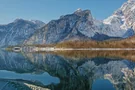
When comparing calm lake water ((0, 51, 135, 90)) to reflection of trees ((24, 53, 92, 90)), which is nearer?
calm lake water ((0, 51, 135, 90))

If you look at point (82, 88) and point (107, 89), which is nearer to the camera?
point (82, 88)

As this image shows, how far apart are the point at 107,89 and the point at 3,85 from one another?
25.8 meters

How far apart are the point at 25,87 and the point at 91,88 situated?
75.3 ft

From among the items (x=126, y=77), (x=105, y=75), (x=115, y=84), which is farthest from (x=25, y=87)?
(x=105, y=75)

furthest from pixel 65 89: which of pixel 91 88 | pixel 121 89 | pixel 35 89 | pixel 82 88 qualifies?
pixel 35 89

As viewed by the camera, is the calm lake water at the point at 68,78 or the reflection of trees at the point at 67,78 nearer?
the calm lake water at the point at 68,78

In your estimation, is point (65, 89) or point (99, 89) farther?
point (99, 89)

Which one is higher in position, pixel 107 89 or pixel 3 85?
pixel 3 85

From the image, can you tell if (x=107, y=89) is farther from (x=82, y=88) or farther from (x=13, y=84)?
(x=13, y=84)

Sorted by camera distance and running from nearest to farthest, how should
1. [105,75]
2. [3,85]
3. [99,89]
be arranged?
[3,85] < [99,89] < [105,75]

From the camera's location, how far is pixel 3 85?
27516mm

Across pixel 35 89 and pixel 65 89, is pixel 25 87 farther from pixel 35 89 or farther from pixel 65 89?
pixel 65 89

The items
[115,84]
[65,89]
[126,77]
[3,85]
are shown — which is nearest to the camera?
[3,85]

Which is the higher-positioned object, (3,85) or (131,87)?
(3,85)
